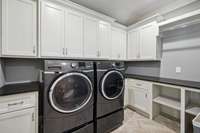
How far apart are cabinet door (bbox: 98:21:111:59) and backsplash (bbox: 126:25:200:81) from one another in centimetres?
130

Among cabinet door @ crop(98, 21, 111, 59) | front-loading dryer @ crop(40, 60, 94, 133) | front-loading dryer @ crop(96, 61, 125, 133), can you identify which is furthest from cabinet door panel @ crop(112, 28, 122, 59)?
front-loading dryer @ crop(40, 60, 94, 133)

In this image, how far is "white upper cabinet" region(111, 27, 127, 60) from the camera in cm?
302

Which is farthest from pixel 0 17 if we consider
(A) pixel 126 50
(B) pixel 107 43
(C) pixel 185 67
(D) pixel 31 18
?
(C) pixel 185 67

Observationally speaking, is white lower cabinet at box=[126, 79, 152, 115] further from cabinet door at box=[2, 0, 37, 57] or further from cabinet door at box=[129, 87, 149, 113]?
cabinet door at box=[2, 0, 37, 57]

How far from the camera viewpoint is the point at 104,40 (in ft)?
8.66

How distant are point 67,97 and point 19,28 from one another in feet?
4.02

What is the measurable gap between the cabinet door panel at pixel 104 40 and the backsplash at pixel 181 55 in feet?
4.26

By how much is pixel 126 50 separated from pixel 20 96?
110 inches

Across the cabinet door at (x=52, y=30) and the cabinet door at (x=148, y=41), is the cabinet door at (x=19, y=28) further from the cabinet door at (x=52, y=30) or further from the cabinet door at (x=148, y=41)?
the cabinet door at (x=148, y=41)

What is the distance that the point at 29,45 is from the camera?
1.71 m

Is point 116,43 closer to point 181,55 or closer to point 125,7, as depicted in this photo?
point 125,7

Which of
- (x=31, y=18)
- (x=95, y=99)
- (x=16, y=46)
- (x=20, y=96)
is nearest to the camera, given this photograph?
(x=20, y=96)

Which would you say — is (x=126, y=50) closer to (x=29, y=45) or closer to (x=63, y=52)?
(x=63, y=52)

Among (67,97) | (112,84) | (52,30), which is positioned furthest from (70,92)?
(52,30)
